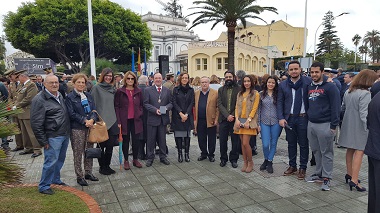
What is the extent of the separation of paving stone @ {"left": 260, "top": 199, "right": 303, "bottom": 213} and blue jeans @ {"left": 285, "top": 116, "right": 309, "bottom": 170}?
1274 mm

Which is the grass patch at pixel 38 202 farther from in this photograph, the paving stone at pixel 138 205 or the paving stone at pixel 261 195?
the paving stone at pixel 261 195

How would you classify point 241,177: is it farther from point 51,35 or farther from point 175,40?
point 175,40

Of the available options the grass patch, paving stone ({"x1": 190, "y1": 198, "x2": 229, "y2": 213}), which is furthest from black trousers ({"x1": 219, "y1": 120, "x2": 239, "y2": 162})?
the grass patch

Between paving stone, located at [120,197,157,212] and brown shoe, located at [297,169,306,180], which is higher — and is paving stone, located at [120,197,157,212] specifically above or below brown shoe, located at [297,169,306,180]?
below

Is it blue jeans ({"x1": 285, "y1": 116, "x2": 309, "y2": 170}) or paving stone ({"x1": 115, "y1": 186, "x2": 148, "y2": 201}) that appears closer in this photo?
paving stone ({"x1": 115, "y1": 186, "x2": 148, "y2": 201})

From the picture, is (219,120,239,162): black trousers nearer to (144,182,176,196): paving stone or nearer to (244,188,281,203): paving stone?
(244,188,281,203): paving stone

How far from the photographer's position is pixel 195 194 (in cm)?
442

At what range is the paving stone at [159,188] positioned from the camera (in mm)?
4516

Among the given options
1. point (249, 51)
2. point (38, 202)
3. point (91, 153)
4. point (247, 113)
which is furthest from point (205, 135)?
point (249, 51)

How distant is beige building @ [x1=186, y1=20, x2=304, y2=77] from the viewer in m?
37.3

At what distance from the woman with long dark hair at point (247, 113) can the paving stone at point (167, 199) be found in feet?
5.66

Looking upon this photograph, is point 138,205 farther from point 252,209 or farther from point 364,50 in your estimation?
point 364,50

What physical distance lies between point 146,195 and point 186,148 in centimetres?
202

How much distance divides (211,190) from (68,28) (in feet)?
104
